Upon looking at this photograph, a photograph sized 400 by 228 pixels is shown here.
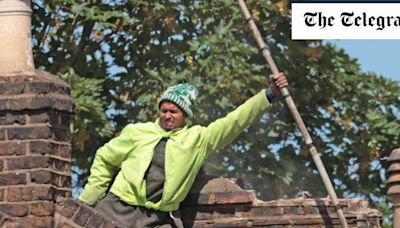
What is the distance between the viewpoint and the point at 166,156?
12.6m

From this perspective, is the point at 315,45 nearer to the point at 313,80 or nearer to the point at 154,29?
the point at 313,80

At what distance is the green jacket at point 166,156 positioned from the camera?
1256 cm

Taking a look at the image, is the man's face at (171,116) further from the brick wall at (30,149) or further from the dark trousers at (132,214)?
the brick wall at (30,149)

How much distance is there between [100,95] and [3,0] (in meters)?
10.5

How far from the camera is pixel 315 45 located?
82.7 ft

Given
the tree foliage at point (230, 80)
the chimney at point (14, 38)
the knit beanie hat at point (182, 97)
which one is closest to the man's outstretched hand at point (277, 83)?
the knit beanie hat at point (182, 97)

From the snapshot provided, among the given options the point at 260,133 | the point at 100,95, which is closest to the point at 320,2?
the point at 100,95

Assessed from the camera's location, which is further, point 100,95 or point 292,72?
point 292,72

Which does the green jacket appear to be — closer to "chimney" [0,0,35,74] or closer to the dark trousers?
the dark trousers

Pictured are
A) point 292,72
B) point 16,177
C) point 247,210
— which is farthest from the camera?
point 292,72

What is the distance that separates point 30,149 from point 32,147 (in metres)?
0.02

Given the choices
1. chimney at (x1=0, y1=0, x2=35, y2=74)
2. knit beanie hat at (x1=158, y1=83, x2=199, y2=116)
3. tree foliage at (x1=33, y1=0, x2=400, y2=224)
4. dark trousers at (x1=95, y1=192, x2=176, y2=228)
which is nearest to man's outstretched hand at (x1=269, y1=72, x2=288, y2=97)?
knit beanie hat at (x1=158, y1=83, x2=199, y2=116)

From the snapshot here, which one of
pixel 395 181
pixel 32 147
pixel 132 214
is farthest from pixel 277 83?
pixel 32 147

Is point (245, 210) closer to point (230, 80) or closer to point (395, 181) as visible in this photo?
point (395, 181)
